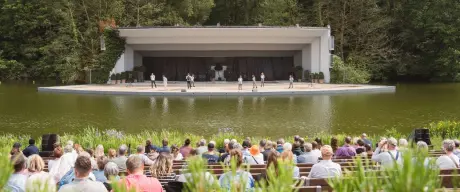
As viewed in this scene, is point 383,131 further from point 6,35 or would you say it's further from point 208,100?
point 6,35

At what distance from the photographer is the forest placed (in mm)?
39469

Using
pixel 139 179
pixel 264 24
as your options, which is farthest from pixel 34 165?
pixel 264 24

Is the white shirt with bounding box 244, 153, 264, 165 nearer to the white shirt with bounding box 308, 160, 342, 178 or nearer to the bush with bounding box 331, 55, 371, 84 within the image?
the white shirt with bounding box 308, 160, 342, 178

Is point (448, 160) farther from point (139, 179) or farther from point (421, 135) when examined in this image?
point (421, 135)

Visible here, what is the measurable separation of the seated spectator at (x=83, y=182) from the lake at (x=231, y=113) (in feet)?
35.7

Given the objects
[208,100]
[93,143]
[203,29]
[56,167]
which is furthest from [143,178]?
[203,29]

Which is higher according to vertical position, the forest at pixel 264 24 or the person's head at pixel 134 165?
the forest at pixel 264 24

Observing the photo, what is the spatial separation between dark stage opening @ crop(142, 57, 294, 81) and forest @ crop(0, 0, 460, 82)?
3417 millimetres

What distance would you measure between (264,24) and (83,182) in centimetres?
4036

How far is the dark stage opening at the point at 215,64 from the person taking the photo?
1626 inches

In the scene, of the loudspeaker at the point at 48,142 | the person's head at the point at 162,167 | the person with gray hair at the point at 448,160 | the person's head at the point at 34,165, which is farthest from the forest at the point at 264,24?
the person's head at the point at 34,165

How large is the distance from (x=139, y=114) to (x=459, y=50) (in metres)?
29.5

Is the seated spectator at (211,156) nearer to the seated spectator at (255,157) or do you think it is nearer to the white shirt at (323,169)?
the seated spectator at (255,157)

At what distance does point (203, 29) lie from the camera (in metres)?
34.9
